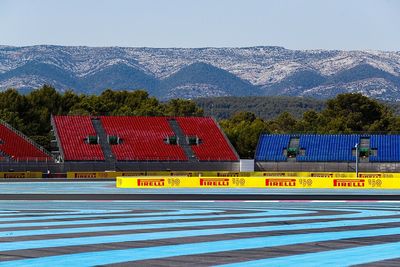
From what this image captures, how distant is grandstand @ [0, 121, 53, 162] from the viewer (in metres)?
85.4

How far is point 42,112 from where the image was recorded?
129 metres

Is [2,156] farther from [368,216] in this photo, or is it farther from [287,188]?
[368,216]

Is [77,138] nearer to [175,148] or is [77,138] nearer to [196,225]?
[175,148]

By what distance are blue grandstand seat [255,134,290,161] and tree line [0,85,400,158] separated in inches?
650

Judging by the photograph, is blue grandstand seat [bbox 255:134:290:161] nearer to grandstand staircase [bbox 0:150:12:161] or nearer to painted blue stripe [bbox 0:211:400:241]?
grandstand staircase [bbox 0:150:12:161]

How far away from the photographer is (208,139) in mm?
100562

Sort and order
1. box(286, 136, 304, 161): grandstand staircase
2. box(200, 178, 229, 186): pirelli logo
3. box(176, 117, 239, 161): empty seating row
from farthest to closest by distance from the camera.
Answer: box(286, 136, 304, 161): grandstand staircase, box(176, 117, 239, 161): empty seating row, box(200, 178, 229, 186): pirelli logo

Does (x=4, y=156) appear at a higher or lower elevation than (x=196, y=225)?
higher

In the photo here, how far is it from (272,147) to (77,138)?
24.1 meters

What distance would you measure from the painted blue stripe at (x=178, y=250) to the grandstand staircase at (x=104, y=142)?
7062 cm

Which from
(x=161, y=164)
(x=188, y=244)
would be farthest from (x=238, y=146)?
(x=188, y=244)

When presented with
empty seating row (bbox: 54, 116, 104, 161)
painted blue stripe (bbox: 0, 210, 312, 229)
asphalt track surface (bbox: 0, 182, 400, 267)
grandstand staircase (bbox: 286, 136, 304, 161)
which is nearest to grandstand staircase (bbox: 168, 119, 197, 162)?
empty seating row (bbox: 54, 116, 104, 161)

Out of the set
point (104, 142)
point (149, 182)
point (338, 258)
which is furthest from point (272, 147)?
point (338, 258)

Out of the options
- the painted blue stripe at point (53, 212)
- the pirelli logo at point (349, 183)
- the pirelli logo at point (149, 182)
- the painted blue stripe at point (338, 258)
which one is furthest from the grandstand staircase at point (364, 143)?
the painted blue stripe at point (338, 258)
